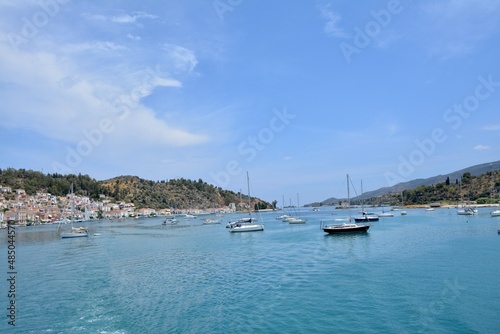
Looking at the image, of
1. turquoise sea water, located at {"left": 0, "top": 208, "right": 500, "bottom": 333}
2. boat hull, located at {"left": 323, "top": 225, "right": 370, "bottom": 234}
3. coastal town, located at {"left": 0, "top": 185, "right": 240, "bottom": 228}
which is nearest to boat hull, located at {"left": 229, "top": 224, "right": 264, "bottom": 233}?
boat hull, located at {"left": 323, "top": 225, "right": 370, "bottom": 234}

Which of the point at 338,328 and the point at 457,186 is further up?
the point at 457,186

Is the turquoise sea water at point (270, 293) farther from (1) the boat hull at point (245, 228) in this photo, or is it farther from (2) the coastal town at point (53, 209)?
(2) the coastal town at point (53, 209)

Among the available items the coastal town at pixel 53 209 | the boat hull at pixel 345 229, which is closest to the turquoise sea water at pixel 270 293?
the boat hull at pixel 345 229

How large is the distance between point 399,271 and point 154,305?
52.3ft

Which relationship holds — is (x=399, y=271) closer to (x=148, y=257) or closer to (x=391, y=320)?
(x=391, y=320)

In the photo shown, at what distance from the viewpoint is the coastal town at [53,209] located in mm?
132375

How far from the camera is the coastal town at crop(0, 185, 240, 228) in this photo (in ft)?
434

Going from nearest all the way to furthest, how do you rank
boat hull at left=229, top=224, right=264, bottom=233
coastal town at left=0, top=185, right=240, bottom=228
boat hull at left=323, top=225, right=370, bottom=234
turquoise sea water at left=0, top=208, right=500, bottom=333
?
turquoise sea water at left=0, top=208, right=500, bottom=333 → boat hull at left=323, top=225, right=370, bottom=234 → boat hull at left=229, top=224, right=264, bottom=233 → coastal town at left=0, top=185, right=240, bottom=228

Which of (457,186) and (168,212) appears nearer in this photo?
(457,186)

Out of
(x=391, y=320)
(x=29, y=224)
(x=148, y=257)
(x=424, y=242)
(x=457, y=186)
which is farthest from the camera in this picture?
(x=457, y=186)

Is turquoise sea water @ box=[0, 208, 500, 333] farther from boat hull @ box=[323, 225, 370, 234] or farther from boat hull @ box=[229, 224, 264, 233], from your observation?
boat hull @ box=[229, 224, 264, 233]

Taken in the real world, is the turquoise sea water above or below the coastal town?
below

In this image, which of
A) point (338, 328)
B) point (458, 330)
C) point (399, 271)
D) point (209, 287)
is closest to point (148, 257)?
point (209, 287)

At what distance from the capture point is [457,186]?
159 meters
